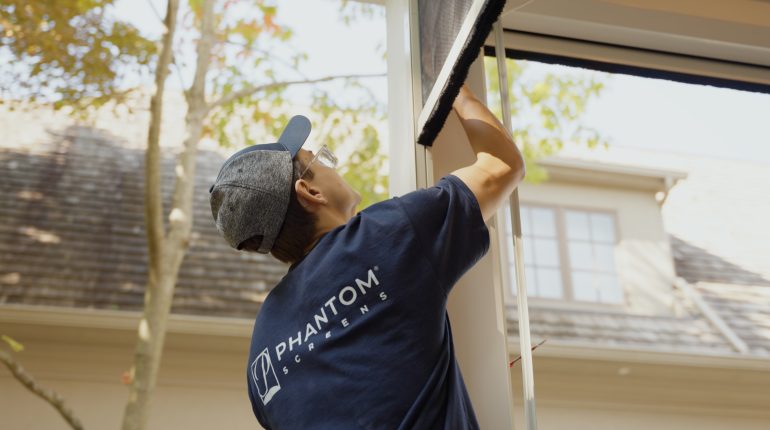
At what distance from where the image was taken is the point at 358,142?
4.84 metres

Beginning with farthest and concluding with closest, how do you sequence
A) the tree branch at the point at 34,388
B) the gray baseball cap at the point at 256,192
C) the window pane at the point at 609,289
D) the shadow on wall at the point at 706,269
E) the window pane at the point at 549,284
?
the shadow on wall at the point at 706,269, the window pane at the point at 609,289, the window pane at the point at 549,284, the tree branch at the point at 34,388, the gray baseball cap at the point at 256,192

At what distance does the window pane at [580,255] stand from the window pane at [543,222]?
0.19 m

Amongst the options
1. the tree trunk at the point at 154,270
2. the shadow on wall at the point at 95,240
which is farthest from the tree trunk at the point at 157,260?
the shadow on wall at the point at 95,240

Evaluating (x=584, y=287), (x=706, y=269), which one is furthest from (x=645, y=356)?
(x=706, y=269)

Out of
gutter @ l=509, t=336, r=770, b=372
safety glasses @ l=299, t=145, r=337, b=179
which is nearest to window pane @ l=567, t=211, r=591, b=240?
gutter @ l=509, t=336, r=770, b=372

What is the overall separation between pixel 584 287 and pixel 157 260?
10.8ft

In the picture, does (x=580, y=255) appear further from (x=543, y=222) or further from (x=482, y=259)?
(x=482, y=259)

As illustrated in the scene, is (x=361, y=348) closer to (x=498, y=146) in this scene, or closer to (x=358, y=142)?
(x=498, y=146)

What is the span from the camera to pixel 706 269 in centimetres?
604

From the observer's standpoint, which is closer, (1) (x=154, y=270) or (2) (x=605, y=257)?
(1) (x=154, y=270)

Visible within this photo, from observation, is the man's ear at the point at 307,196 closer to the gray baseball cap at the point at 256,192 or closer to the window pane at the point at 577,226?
the gray baseball cap at the point at 256,192

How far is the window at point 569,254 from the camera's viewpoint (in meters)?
5.69

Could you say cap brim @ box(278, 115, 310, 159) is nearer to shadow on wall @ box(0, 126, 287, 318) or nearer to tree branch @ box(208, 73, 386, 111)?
tree branch @ box(208, 73, 386, 111)

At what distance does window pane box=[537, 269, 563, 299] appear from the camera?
5633mm
